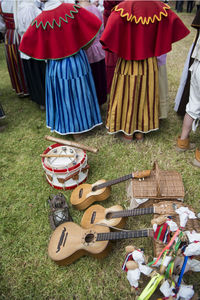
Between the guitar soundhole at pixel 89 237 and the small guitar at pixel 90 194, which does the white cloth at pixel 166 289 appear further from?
the small guitar at pixel 90 194

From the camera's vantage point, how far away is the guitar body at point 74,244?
1.70m

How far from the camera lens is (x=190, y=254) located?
123cm

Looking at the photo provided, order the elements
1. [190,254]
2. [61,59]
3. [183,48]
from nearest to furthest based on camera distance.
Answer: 1. [190,254]
2. [61,59]
3. [183,48]

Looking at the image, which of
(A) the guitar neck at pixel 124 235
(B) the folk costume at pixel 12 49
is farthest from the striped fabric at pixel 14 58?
(A) the guitar neck at pixel 124 235

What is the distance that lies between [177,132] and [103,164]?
1.21m

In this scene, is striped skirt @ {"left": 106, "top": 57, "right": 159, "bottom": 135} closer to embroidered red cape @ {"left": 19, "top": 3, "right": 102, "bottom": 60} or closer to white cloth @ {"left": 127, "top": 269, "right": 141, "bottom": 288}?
embroidered red cape @ {"left": 19, "top": 3, "right": 102, "bottom": 60}

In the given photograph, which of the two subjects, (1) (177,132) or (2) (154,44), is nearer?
(2) (154,44)

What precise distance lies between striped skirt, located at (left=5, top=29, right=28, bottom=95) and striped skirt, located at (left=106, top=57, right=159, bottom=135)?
82.0 inches

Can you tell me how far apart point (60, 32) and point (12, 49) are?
1.76m

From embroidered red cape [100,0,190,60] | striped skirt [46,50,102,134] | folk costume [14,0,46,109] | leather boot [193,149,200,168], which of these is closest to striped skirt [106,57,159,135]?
embroidered red cape [100,0,190,60]

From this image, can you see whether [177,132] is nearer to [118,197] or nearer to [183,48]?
[118,197]

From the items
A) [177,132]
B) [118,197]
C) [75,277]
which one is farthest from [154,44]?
[75,277]

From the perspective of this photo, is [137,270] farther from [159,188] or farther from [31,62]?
[31,62]

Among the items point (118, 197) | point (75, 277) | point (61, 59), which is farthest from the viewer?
point (61, 59)
